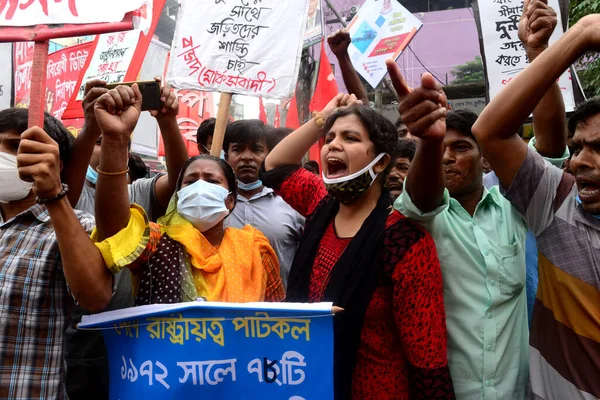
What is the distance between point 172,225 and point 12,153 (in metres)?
0.69

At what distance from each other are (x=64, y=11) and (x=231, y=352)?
141cm

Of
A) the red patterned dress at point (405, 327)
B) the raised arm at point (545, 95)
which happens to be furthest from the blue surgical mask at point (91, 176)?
the raised arm at point (545, 95)

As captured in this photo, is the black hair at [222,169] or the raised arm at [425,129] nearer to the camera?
the raised arm at [425,129]

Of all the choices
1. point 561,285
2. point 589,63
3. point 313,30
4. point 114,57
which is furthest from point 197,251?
point 313,30

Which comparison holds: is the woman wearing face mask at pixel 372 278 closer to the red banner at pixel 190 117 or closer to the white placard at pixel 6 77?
the white placard at pixel 6 77

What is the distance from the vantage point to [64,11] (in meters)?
2.04

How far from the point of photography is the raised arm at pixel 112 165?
193 cm

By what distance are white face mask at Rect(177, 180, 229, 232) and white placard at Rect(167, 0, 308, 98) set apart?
1.39 metres

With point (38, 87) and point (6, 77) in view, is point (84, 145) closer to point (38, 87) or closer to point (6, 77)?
point (38, 87)

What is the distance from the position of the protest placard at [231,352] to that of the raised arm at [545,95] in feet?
4.27

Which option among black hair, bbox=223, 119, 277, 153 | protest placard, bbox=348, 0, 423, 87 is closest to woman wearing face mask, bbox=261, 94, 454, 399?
black hair, bbox=223, 119, 277, 153

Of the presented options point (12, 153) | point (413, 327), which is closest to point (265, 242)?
point (413, 327)

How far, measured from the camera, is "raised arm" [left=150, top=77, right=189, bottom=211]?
252cm

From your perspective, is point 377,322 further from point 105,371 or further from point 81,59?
point 81,59
